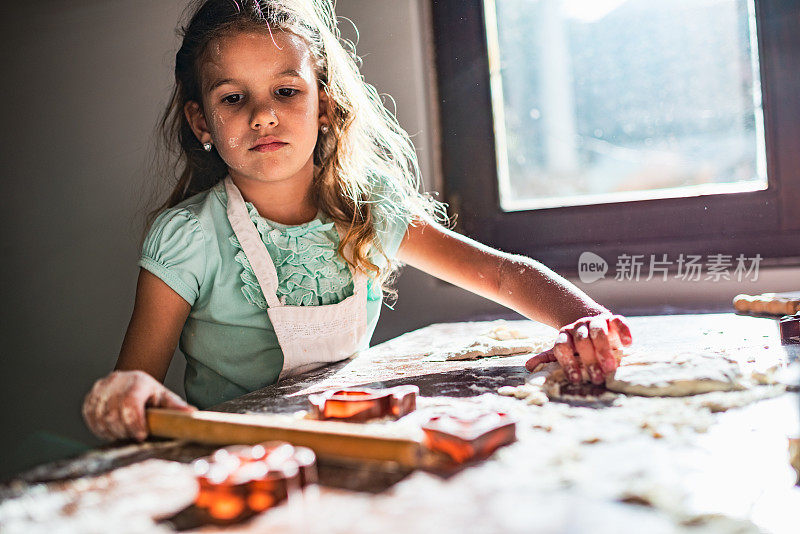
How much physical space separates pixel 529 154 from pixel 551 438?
1.01 m

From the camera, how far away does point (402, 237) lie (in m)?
1.08

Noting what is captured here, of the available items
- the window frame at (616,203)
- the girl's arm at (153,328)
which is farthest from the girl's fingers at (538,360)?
the window frame at (616,203)

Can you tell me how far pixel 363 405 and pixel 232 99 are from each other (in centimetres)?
54

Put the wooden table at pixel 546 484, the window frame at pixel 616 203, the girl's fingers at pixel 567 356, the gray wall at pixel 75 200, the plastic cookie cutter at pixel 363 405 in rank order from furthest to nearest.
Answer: the gray wall at pixel 75 200 → the window frame at pixel 616 203 → the girl's fingers at pixel 567 356 → the plastic cookie cutter at pixel 363 405 → the wooden table at pixel 546 484

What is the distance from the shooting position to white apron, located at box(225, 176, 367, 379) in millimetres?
916

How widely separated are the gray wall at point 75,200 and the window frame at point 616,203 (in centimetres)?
7

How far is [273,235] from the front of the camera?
38.3 inches

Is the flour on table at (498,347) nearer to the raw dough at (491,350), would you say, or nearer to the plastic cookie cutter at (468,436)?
the raw dough at (491,350)

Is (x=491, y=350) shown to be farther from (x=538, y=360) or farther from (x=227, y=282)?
(x=227, y=282)

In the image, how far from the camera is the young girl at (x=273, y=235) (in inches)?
35.7

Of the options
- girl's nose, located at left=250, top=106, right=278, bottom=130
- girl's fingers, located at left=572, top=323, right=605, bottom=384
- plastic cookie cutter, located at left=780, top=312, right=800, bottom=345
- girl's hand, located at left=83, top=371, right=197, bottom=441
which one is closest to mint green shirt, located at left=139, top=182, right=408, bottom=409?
girl's nose, located at left=250, top=106, right=278, bottom=130

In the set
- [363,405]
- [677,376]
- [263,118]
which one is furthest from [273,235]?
[677,376]

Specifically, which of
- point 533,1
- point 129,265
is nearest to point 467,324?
point 533,1

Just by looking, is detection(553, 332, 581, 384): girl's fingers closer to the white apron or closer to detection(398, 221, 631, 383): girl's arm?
detection(398, 221, 631, 383): girl's arm
